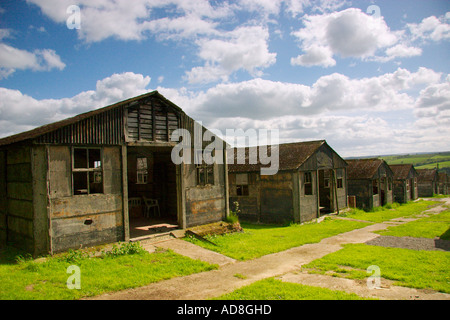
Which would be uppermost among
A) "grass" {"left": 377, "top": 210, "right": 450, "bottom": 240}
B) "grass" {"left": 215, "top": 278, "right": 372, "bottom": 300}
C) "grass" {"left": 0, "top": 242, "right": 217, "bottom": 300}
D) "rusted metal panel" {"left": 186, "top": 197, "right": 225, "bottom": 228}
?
"rusted metal panel" {"left": 186, "top": 197, "right": 225, "bottom": 228}

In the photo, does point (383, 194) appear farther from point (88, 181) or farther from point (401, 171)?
point (88, 181)

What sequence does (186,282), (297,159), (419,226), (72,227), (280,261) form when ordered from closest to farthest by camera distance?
(186,282) < (72,227) < (280,261) < (419,226) < (297,159)

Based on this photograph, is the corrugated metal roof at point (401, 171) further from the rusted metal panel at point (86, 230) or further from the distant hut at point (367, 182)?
the rusted metal panel at point (86, 230)

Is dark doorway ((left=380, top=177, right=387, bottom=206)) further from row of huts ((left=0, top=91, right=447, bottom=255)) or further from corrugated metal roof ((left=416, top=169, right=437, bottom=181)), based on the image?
corrugated metal roof ((left=416, top=169, right=437, bottom=181))

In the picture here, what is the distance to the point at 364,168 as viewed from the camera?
92.7 ft

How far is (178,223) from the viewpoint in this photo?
13297 mm

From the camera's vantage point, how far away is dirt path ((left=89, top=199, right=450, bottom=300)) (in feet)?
23.9

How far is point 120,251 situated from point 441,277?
32.4 feet

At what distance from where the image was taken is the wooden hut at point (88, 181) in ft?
30.9

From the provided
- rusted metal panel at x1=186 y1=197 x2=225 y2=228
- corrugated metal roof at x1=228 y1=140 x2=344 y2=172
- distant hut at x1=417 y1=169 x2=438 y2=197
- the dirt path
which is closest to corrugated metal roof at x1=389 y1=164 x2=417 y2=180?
distant hut at x1=417 y1=169 x2=438 y2=197

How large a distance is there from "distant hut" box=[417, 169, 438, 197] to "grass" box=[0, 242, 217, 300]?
47386 millimetres

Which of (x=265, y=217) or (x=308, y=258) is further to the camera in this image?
(x=265, y=217)

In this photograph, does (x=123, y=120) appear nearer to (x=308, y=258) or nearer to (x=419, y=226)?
(x=308, y=258)
